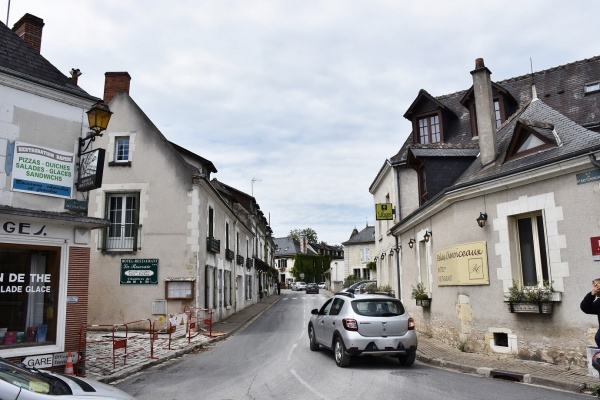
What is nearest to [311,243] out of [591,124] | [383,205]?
[383,205]

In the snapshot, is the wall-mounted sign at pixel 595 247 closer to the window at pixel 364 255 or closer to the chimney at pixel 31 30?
the chimney at pixel 31 30

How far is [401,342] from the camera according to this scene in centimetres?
988

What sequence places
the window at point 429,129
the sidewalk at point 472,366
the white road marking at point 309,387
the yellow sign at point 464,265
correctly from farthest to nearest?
the window at point 429,129
the yellow sign at point 464,265
the sidewalk at point 472,366
the white road marking at point 309,387

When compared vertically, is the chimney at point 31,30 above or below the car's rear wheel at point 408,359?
above

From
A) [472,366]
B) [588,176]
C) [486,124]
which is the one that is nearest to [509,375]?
[472,366]

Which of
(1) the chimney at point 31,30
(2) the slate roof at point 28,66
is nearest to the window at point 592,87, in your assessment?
(2) the slate roof at point 28,66

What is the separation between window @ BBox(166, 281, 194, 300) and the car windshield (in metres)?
12.8

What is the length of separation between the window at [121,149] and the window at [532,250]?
47.1 feet

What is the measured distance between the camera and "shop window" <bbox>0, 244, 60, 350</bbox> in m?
8.47

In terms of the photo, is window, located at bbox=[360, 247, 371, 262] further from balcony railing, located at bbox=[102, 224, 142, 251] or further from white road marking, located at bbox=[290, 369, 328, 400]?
white road marking, located at bbox=[290, 369, 328, 400]

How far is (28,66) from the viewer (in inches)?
369

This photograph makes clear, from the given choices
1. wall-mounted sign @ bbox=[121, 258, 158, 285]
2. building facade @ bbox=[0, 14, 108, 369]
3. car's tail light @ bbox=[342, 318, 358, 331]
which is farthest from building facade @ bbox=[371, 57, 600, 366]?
wall-mounted sign @ bbox=[121, 258, 158, 285]

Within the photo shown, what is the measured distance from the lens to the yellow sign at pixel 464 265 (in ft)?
35.6

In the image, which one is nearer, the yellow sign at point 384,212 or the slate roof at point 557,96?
the slate roof at point 557,96
